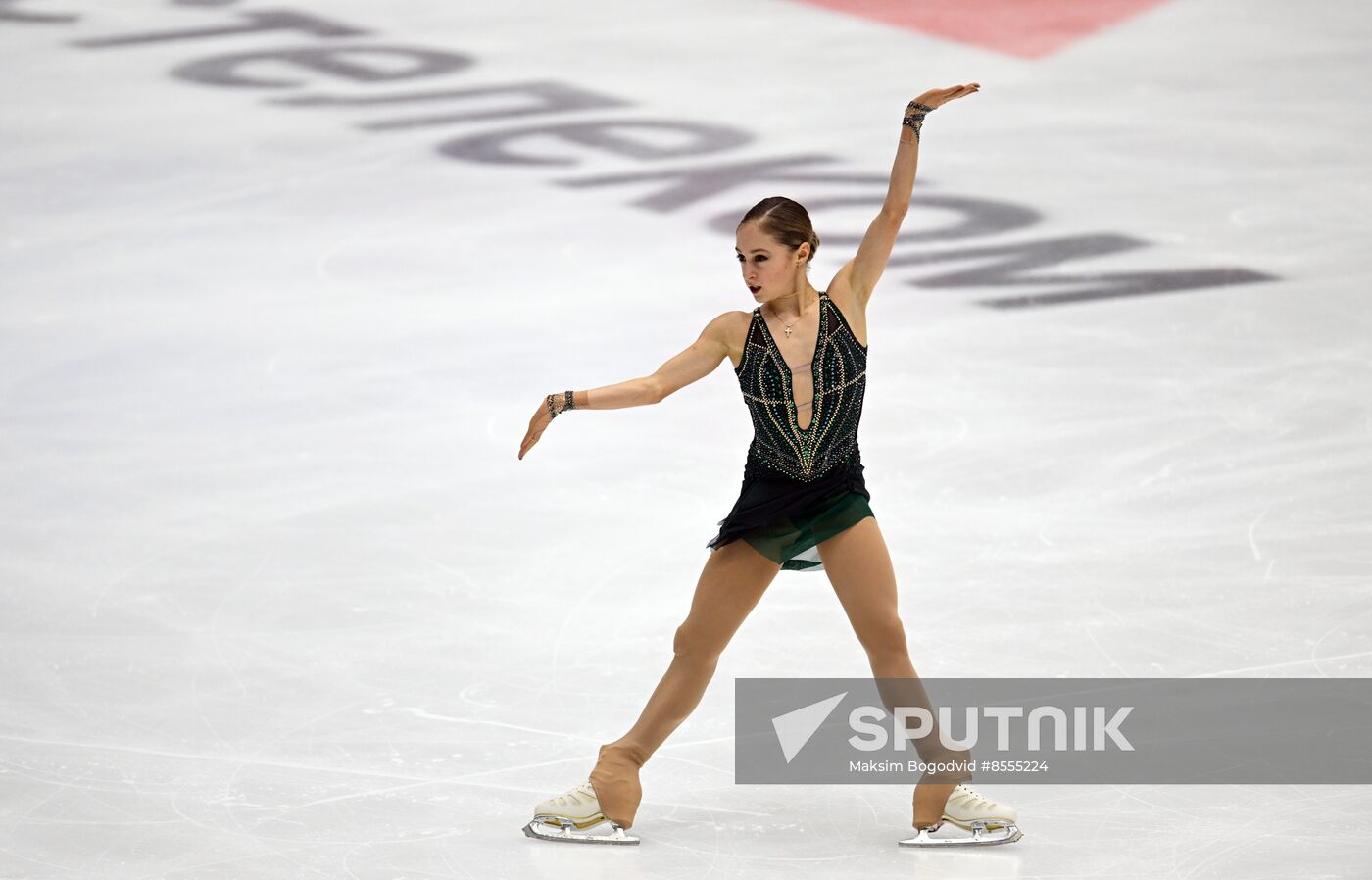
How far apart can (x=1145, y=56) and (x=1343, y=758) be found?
7.42 m

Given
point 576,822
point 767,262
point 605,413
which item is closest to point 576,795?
point 576,822

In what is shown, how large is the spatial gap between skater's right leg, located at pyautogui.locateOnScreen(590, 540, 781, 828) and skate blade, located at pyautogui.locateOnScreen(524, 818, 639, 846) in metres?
0.02

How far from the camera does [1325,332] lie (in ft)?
22.7

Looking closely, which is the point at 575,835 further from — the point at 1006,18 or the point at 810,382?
the point at 1006,18

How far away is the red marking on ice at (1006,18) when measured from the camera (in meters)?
11.0

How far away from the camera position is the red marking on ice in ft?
36.2

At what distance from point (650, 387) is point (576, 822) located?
0.88 metres

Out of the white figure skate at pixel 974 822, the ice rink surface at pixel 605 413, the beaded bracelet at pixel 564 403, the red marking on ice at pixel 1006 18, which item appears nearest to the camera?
the beaded bracelet at pixel 564 403

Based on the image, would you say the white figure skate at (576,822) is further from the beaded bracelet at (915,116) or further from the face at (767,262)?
the beaded bracelet at (915,116)

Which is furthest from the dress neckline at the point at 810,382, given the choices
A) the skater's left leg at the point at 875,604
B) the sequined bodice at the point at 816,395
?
the skater's left leg at the point at 875,604

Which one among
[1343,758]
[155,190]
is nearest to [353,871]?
[1343,758]

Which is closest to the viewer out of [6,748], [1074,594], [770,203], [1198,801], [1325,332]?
[770,203]

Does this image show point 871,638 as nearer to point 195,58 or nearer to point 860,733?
point 860,733

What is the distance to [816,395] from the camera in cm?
353
